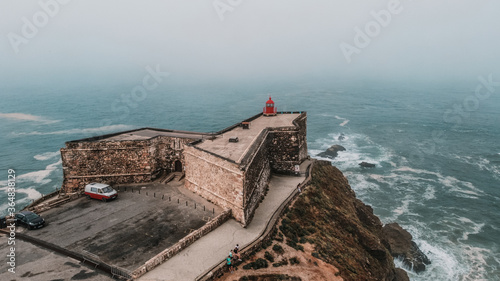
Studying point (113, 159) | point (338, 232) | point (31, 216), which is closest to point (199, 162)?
point (113, 159)

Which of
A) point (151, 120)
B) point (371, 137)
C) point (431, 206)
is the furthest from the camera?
point (151, 120)

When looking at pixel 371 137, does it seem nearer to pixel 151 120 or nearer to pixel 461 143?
pixel 461 143

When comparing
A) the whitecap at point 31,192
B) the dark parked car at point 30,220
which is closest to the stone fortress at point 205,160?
the dark parked car at point 30,220

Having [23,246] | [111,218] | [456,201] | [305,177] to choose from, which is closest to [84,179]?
[111,218]

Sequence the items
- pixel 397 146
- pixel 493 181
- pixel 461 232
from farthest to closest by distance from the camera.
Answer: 1. pixel 397 146
2. pixel 493 181
3. pixel 461 232

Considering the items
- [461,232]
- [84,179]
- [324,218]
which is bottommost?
[461,232]

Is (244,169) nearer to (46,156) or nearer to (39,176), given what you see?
(39,176)
